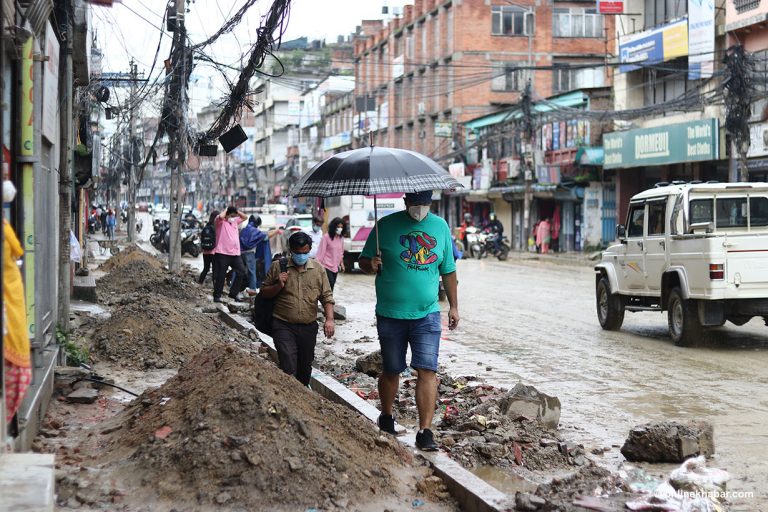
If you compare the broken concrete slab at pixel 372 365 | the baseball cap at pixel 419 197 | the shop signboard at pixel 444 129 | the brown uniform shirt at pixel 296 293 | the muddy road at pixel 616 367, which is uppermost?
the shop signboard at pixel 444 129

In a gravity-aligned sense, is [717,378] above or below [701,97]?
below

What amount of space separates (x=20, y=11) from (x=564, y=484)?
471 cm

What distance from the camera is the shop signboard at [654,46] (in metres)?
36.2

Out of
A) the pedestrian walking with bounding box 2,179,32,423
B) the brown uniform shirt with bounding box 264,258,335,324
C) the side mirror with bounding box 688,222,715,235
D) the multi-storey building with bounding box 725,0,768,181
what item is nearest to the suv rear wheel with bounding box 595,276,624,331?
the side mirror with bounding box 688,222,715,235

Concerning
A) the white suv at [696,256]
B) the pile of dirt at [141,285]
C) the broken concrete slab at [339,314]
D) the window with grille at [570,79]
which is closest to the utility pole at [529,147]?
the window with grille at [570,79]

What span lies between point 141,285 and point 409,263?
14.8 metres

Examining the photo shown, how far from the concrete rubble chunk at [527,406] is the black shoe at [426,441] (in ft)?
3.84

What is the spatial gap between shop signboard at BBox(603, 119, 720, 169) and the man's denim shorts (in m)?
29.0

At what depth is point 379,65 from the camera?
3307 inches

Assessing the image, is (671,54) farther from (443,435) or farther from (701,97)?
(443,435)

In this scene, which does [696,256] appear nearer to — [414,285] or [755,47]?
[414,285]

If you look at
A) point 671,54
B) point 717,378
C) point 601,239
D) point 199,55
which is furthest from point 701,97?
point 717,378

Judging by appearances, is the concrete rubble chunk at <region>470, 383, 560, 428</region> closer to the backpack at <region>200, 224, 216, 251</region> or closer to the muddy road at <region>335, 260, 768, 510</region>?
the muddy road at <region>335, 260, 768, 510</region>

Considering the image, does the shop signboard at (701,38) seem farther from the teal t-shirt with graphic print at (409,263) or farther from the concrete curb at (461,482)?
the teal t-shirt with graphic print at (409,263)
